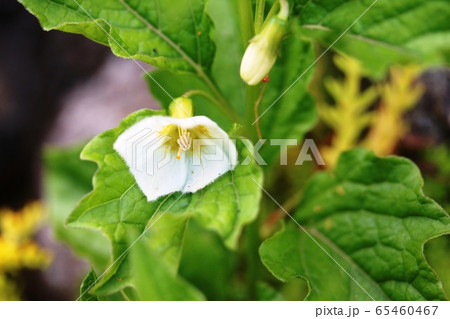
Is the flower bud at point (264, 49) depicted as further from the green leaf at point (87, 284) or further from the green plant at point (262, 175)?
the green leaf at point (87, 284)

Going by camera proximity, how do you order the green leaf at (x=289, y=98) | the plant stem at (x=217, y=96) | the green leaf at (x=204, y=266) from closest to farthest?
the plant stem at (x=217, y=96), the green leaf at (x=289, y=98), the green leaf at (x=204, y=266)

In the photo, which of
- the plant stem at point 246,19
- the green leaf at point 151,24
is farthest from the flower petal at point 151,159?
the plant stem at point 246,19

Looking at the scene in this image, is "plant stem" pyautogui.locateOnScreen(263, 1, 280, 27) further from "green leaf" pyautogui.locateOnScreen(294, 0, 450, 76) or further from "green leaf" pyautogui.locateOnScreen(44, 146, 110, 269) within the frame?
"green leaf" pyautogui.locateOnScreen(44, 146, 110, 269)

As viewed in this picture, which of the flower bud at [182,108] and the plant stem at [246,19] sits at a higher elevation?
the plant stem at [246,19]

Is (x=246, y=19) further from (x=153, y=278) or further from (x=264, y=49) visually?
(x=153, y=278)

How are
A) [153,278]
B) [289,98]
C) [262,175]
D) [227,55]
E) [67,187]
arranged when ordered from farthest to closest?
[67,187], [227,55], [289,98], [262,175], [153,278]

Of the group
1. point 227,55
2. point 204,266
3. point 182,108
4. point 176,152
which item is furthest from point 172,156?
point 204,266
